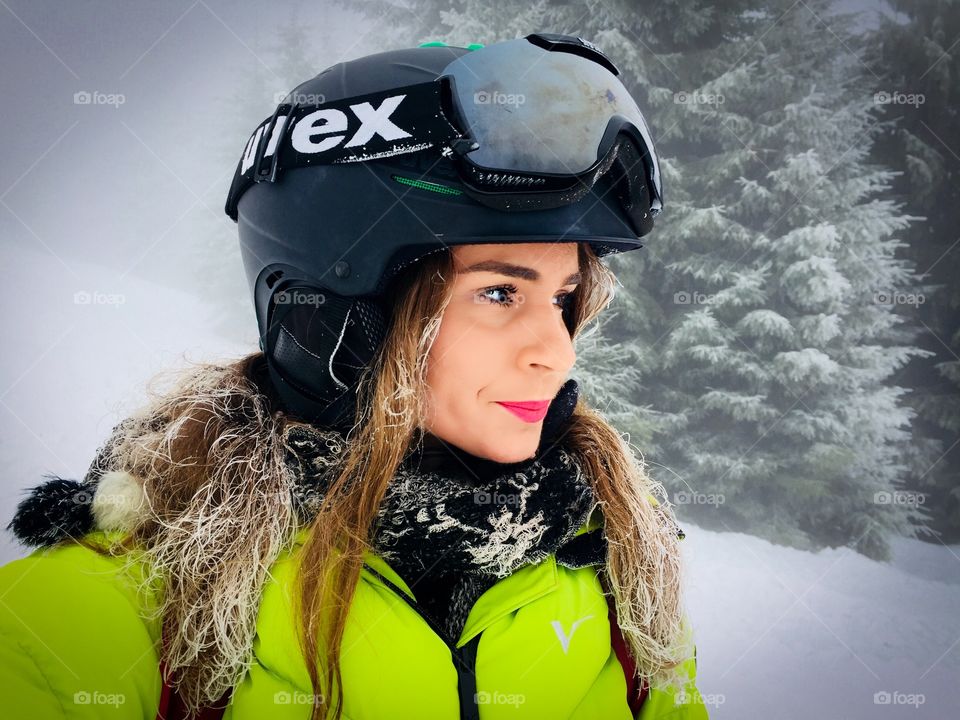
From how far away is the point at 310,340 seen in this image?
1.49 meters

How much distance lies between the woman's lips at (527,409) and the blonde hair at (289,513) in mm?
213

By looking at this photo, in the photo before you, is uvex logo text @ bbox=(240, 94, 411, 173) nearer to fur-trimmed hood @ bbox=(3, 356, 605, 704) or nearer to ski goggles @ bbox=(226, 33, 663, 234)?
ski goggles @ bbox=(226, 33, 663, 234)

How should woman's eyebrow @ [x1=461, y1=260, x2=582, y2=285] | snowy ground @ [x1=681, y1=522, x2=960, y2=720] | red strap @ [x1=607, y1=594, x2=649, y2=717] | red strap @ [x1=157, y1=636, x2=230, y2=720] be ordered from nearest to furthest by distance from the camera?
red strap @ [x1=157, y1=636, x2=230, y2=720] → woman's eyebrow @ [x1=461, y1=260, x2=582, y2=285] → red strap @ [x1=607, y1=594, x2=649, y2=717] → snowy ground @ [x1=681, y1=522, x2=960, y2=720]

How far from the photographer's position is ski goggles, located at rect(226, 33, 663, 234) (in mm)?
1345

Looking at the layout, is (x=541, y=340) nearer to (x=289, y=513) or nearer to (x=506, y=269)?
(x=506, y=269)

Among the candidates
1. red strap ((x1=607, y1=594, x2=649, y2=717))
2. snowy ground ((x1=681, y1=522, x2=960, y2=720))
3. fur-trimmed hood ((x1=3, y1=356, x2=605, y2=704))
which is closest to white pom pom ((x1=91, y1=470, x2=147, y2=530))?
fur-trimmed hood ((x1=3, y1=356, x2=605, y2=704))

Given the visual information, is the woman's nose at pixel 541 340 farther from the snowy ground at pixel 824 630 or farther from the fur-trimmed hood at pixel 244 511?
the snowy ground at pixel 824 630

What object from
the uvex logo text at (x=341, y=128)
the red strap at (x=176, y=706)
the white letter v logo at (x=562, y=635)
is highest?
the uvex logo text at (x=341, y=128)

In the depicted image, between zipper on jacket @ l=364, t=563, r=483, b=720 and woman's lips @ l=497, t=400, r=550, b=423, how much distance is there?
47 cm

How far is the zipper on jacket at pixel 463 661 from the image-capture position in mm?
1276

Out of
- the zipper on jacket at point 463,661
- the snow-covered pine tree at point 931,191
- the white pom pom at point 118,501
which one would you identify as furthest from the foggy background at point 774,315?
the white pom pom at point 118,501

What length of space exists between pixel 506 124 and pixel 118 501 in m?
1.16

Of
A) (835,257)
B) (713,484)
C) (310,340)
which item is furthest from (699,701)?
(835,257)

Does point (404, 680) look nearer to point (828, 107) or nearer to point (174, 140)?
point (828, 107)
